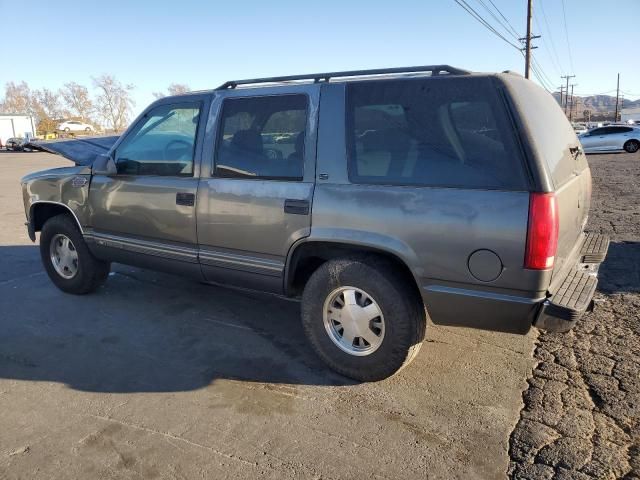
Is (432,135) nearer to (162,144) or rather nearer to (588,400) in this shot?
(588,400)

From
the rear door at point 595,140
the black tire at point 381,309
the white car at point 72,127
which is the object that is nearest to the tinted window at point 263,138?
the black tire at point 381,309

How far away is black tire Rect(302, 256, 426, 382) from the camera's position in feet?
10.2

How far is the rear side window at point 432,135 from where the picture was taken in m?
2.77

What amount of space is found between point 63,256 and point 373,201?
363cm

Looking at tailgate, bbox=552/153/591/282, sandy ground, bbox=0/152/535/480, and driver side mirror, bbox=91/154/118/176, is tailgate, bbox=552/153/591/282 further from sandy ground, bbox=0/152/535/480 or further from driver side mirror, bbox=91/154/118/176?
driver side mirror, bbox=91/154/118/176

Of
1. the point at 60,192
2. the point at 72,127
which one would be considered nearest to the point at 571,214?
the point at 60,192

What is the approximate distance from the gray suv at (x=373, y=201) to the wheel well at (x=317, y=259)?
0.05 feet

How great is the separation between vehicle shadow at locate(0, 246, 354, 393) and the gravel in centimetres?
122

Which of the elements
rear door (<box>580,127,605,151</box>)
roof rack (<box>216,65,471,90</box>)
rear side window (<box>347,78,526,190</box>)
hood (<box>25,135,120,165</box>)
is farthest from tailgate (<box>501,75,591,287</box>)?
rear door (<box>580,127,605,151</box>)

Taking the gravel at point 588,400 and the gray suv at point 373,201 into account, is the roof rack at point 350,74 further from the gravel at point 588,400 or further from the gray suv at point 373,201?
the gravel at point 588,400

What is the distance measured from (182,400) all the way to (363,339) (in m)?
1.23

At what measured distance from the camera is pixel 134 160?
4.39 m

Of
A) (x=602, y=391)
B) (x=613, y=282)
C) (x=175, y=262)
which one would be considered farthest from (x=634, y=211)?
(x=175, y=262)

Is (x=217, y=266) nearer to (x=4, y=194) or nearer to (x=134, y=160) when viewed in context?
(x=134, y=160)
